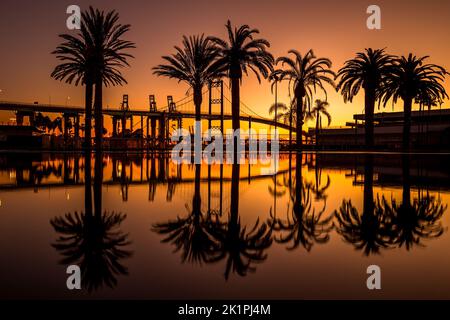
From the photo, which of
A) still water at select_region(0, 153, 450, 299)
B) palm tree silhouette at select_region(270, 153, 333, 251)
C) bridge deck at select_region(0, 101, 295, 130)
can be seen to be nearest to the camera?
still water at select_region(0, 153, 450, 299)

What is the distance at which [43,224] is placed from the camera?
5992mm

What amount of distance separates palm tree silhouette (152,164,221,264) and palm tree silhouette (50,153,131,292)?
538 millimetres

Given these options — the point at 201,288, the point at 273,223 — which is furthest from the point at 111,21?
the point at 201,288

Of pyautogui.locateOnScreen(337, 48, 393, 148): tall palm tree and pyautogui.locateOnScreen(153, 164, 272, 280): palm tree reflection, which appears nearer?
pyautogui.locateOnScreen(153, 164, 272, 280): palm tree reflection

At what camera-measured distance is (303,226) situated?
6047mm

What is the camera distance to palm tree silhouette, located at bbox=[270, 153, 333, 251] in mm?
5160

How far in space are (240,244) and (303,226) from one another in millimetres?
1505

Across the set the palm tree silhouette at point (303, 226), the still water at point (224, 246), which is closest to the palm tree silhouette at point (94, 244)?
the still water at point (224, 246)

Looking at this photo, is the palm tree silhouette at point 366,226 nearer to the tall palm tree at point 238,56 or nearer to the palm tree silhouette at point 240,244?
the palm tree silhouette at point 240,244

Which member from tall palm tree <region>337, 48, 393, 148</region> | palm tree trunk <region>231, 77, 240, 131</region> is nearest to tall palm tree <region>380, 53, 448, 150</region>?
tall palm tree <region>337, 48, 393, 148</region>

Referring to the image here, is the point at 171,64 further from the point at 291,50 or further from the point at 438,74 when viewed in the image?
the point at 438,74

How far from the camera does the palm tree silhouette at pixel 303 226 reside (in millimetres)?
5160

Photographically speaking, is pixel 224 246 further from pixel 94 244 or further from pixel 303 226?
pixel 303 226

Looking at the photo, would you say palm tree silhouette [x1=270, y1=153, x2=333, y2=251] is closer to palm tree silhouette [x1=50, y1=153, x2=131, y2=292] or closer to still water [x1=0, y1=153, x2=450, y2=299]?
still water [x1=0, y1=153, x2=450, y2=299]
